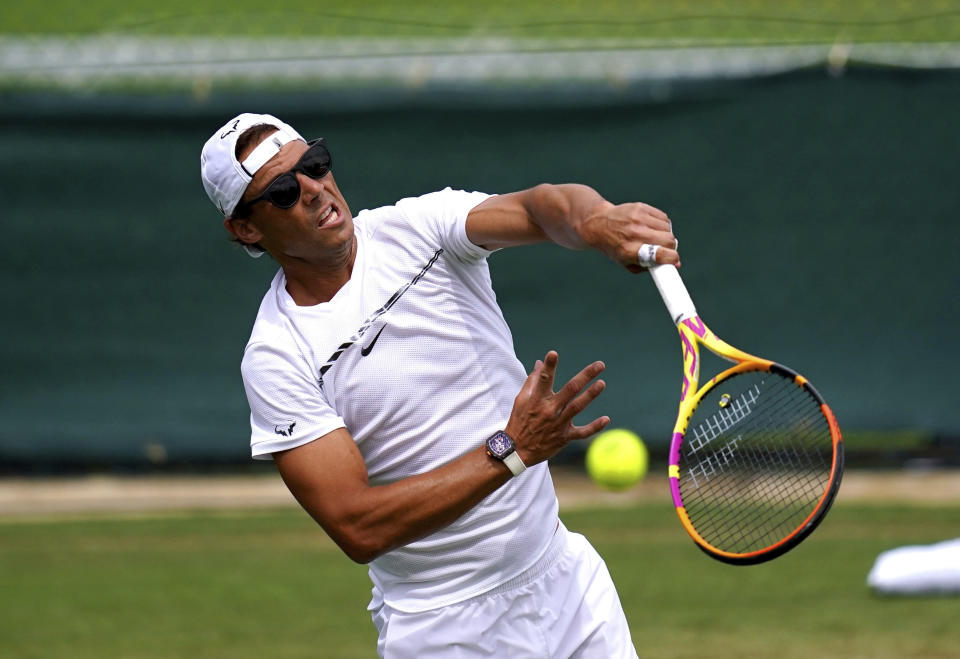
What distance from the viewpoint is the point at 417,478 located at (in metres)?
2.89

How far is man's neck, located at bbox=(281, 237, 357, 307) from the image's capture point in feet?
10.2

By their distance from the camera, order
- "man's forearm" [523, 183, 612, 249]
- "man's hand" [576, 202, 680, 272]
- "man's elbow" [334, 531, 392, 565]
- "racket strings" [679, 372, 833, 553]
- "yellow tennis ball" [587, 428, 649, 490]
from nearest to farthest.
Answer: "man's hand" [576, 202, 680, 272] < "man's forearm" [523, 183, 612, 249] < "man's elbow" [334, 531, 392, 565] < "racket strings" [679, 372, 833, 553] < "yellow tennis ball" [587, 428, 649, 490]

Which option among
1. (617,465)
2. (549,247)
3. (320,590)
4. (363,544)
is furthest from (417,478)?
(549,247)

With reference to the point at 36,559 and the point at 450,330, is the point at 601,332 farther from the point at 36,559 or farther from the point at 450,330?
the point at 450,330

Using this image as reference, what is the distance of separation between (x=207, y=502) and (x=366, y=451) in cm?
429

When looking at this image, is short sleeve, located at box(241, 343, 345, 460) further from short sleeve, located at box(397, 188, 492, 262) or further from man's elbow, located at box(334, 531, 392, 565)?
short sleeve, located at box(397, 188, 492, 262)

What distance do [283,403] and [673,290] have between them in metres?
0.89

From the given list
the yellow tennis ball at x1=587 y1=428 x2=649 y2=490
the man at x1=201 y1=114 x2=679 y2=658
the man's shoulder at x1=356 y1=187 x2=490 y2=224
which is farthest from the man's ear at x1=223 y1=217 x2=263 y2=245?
the yellow tennis ball at x1=587 y1=428 x2=649 y2=490

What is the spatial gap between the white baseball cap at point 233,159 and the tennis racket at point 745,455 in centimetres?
98

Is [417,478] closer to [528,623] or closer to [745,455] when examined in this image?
[528,623]

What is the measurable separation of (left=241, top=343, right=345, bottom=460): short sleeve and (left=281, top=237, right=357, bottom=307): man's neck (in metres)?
0.18

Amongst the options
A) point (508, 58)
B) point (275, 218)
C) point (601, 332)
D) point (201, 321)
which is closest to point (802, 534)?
point (275, 218)

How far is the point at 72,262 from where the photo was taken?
289 inches

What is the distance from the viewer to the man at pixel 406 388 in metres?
2.98
